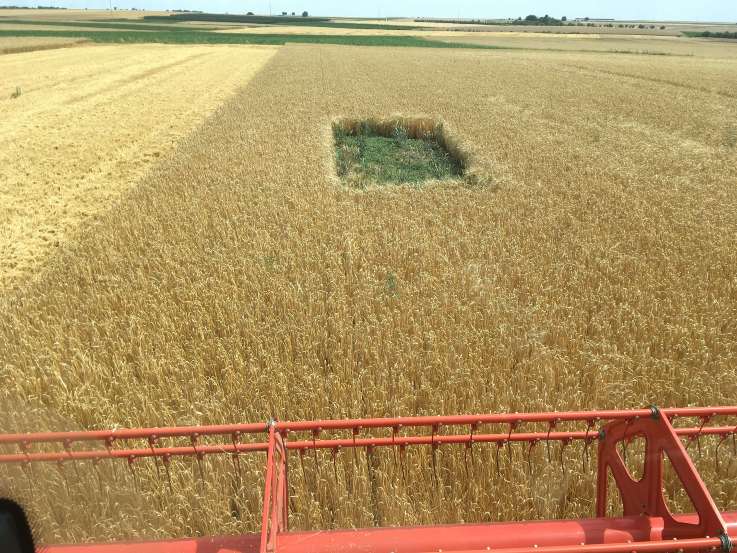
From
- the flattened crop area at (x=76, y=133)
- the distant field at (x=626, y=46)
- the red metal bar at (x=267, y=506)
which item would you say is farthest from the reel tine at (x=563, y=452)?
the distant field at (x=626, y=46)

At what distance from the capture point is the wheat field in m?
2.72

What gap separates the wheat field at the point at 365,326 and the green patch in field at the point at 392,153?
176cm

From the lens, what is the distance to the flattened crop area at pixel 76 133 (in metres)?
7.83

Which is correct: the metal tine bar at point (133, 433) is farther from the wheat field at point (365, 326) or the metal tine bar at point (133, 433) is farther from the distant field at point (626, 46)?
the distant field at point (626, 46)

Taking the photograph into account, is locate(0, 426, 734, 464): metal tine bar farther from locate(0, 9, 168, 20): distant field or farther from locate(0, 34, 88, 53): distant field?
locate(0, 9, 168, 20): distant field

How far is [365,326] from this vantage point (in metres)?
4.32

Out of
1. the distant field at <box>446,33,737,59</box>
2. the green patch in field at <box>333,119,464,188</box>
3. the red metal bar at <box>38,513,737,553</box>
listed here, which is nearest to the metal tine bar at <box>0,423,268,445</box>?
the red metal bar at <box>38,513,737,553</box>

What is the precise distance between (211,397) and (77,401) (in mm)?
962

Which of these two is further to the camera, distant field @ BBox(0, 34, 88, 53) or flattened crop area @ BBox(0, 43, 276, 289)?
distant field @ BBox(0, 34, 88, 53)

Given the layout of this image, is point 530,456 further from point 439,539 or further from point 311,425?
point 311,425

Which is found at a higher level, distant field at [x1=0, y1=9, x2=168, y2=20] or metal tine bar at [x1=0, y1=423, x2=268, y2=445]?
distant field at [x1=0, y1=9, x2=168, y2=20]

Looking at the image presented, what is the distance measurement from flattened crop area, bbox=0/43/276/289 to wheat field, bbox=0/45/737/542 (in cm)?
106

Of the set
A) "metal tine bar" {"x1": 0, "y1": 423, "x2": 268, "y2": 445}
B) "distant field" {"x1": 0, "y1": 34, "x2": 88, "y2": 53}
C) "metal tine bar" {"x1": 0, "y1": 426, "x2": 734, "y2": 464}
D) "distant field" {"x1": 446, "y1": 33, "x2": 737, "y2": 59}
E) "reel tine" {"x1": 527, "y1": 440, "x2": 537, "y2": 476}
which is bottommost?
"reel tine" {"x1": 527, "y1": 440, "x2": 537, "y2": 476}

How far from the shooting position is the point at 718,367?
3.82 metres
